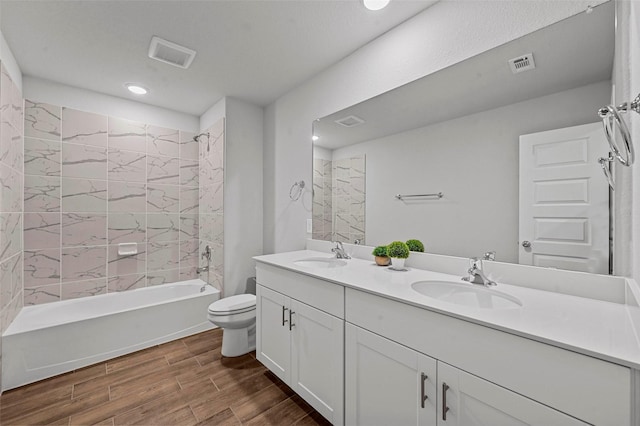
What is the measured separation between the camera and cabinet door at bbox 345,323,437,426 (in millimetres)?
1027

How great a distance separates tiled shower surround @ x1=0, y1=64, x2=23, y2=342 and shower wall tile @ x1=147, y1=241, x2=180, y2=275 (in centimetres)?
101

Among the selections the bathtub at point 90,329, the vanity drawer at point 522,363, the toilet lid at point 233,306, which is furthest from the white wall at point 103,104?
the vanity drawer at point 522,363

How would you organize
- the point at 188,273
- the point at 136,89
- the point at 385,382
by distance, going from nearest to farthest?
1. the point at 385,382
2. the point at 136,89
3. the point at 188,273

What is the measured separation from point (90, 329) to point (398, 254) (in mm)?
2542

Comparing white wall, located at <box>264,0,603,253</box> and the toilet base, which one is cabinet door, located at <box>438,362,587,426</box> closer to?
white wall, located at <box>264,0,603,253</box>

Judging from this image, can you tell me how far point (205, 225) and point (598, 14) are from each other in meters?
3.48

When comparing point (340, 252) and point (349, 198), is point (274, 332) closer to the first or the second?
point (340, 252)

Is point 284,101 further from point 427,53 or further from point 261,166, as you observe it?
point 427,53

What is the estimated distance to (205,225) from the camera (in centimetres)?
326

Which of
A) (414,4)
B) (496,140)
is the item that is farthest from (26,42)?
(496,140)

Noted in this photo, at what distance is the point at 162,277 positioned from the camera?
3.16 m

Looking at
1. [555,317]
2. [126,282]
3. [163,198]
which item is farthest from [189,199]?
[555,317]

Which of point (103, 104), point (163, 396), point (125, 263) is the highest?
point (103, 104)

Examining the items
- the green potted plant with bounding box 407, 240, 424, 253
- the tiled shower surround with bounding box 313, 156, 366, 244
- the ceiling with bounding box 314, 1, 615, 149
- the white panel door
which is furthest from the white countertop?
the ceiling with bounding box 314, 1, 615, 149
